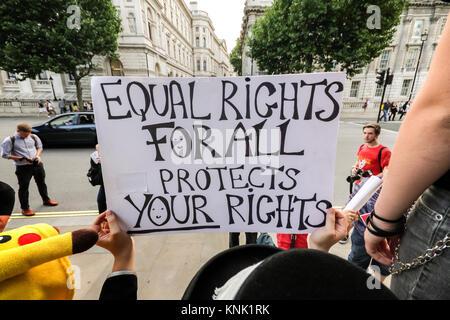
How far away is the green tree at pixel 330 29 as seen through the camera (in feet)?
34.9

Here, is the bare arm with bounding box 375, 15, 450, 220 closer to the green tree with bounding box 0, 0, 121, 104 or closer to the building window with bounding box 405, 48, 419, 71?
the green tree with bounding box 0, 0, 121, 104

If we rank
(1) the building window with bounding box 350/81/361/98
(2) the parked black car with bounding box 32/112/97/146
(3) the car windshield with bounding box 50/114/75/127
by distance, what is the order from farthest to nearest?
(1) the building window with bounding box 350/81/361/98 → (3) the car windshield with bounding box 50/114/75/127 → (2) the parked black car with bounding box 32/112/97/146

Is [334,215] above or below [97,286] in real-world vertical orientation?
above

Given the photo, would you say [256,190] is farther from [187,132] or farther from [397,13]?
[397,13]

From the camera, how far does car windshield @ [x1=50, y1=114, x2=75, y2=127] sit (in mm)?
7992

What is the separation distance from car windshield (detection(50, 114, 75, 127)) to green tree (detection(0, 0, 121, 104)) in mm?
8462

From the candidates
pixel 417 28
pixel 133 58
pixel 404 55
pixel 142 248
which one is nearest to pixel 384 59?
pixel 404 55

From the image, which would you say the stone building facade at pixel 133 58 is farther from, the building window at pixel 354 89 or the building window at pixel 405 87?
the building window at pixel 405 87

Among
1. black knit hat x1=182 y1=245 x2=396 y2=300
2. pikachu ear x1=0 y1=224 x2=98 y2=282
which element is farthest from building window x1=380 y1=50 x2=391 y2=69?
pikachu ear x1=0 y1=224 x2=98 y2=282

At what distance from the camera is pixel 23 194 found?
350cm

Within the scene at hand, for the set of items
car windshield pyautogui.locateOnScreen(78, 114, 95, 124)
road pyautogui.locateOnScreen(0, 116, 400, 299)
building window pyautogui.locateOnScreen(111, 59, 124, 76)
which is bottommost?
road pyautogui.locateOnScreen(0, 116, 400, 299)
